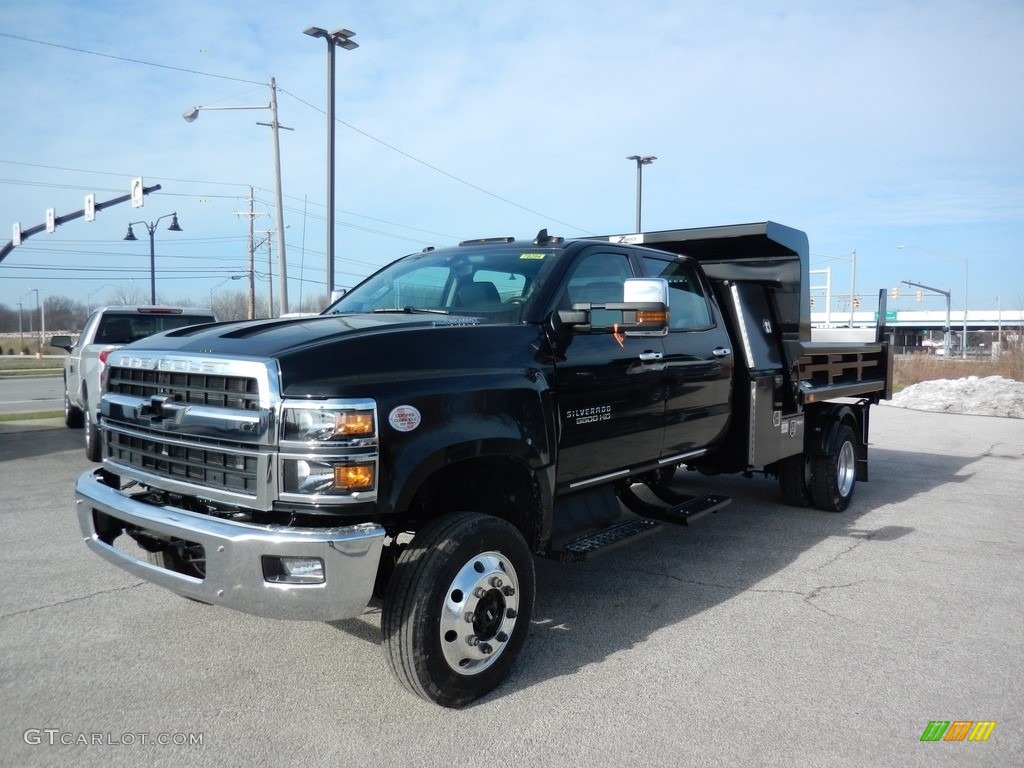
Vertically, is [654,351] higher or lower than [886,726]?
higher

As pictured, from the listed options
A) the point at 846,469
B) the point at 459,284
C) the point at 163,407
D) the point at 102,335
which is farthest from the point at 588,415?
the point at 102,335

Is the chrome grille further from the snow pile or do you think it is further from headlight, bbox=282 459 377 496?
the snow pile

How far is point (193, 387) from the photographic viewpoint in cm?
352

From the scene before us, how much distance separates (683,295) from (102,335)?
7.64 metres

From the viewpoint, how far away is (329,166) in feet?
45.6

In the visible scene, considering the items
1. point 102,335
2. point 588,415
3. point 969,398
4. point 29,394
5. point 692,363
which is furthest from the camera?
point 29,394

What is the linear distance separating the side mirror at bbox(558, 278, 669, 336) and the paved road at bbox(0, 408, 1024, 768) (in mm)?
1631

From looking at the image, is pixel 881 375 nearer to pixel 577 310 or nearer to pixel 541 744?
pixel 577 310

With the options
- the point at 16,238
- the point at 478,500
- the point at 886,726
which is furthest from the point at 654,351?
the point at 16,238

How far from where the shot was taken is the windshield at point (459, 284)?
4.49 meters

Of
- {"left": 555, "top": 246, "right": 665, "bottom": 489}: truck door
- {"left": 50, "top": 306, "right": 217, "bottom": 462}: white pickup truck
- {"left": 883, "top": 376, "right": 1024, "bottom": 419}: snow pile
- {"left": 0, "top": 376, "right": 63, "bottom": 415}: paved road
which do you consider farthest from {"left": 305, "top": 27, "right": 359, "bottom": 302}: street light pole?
{"left": 883, "top": 376, "right": 1024, "bottom": 419}: snow pile

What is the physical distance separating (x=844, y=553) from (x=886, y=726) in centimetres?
282

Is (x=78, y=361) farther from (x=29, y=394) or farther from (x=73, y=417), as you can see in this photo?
(x=29, y=394)

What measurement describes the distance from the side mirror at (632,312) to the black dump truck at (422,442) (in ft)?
0.05
